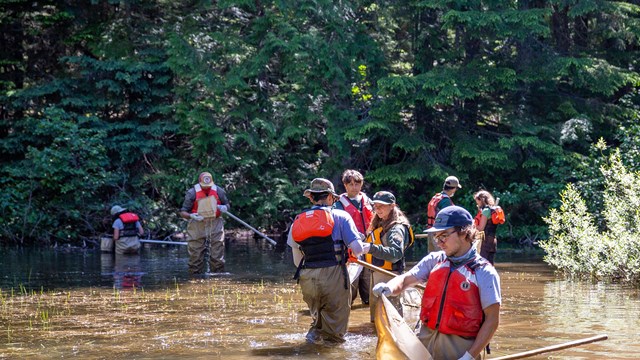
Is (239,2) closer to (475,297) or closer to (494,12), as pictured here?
(494,12)

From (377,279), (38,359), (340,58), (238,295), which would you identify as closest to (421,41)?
(340,58)

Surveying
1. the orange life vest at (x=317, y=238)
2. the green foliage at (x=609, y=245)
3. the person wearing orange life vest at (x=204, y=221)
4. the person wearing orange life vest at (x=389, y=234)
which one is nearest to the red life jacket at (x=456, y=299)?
the orange life vest at (x=317, y=238)

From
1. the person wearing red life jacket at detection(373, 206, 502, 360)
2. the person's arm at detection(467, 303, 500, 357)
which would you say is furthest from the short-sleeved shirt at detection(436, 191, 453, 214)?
the person's arm at detection(467, 303, 500, 357)

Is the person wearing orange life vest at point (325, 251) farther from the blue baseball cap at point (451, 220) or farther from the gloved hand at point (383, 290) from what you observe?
the blue baseball cap at point (451, 220)

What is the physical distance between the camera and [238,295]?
42.9ft

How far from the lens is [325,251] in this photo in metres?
8.74

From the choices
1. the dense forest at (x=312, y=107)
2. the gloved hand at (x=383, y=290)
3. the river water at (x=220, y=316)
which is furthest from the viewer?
the dense forest at (x=312, y=107)

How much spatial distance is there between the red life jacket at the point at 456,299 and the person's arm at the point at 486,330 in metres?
0.07

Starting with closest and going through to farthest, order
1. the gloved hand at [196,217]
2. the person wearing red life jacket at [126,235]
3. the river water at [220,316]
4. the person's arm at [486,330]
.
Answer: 1. the person's arm at [486,330]
2. the river water at [220,316]
3. the gloved hand at [196,217]
4. the person wearing red life jacket at [126,235]

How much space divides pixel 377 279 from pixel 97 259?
12.2 metres

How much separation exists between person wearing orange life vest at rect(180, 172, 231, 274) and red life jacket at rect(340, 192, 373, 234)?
5.35 meters

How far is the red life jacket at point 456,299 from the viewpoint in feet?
17.6

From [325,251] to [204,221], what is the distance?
302 inches

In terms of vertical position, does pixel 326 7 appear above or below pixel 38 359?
above
